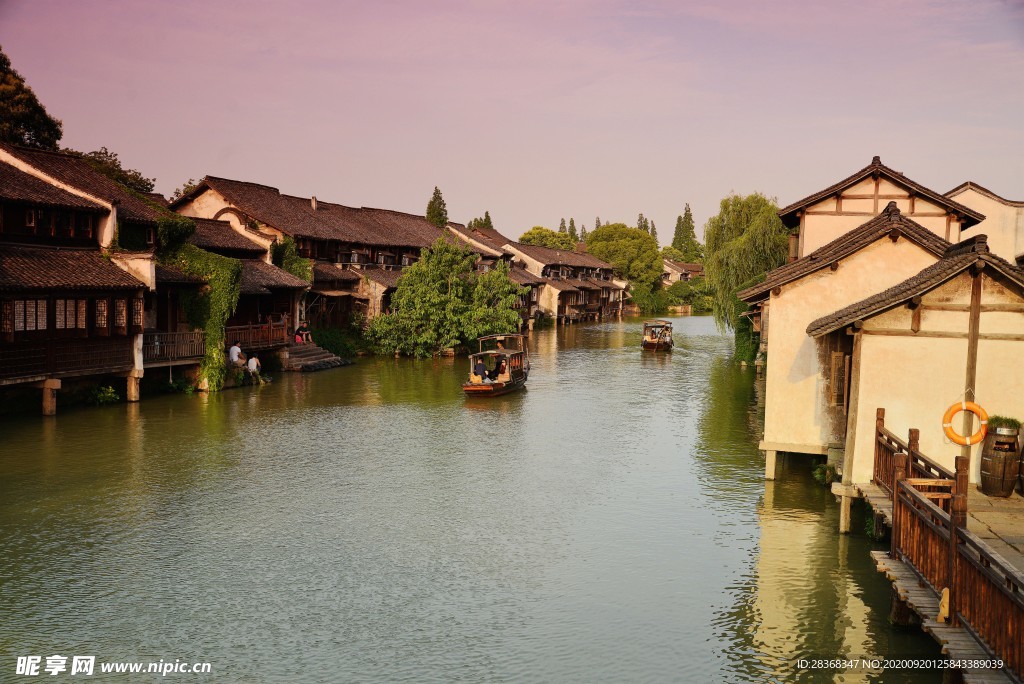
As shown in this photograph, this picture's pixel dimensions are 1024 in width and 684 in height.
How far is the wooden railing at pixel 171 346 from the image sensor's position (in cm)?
3369

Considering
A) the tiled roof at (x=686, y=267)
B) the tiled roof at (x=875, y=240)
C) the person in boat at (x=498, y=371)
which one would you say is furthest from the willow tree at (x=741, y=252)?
the tiled roof at (x=686, y=267)

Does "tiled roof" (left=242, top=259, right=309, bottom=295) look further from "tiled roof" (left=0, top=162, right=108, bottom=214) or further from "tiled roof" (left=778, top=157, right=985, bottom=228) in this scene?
"tiled roof" (left=778, top=157, right=985, bottom=228)

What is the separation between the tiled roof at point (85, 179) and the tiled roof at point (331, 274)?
16227 millimetres

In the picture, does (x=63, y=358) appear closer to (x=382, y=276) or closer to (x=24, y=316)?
(x=24, y=316)

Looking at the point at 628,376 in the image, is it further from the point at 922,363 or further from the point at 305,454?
the point at 922,363

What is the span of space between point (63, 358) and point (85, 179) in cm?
852

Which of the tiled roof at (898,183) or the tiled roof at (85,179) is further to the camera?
the tiled roof at (85,179)

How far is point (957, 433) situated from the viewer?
609 inches

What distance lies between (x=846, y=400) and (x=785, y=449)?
1.99m

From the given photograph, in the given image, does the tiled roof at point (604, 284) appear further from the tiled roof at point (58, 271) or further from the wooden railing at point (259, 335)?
the tiled roof at point (58, 271)

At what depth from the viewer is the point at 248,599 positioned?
560 inches

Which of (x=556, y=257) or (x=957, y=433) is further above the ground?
(x=556, y=257)

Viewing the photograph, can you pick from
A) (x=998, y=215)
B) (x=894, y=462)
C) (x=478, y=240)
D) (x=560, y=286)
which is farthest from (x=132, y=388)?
(x=560, y=286)

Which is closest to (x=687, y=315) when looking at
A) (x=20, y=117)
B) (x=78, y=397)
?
(x=20, y=117)
